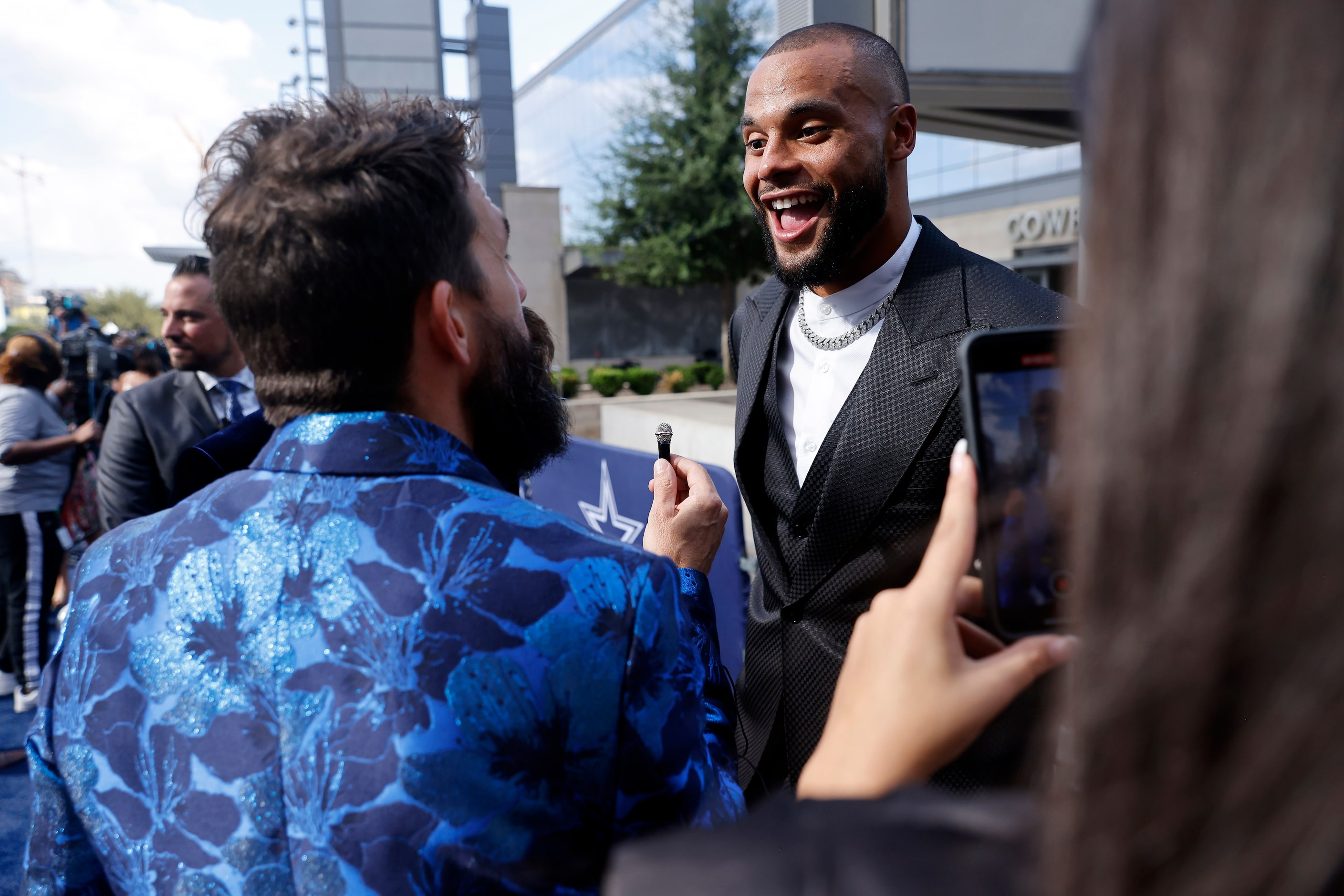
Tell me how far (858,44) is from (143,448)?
3.40 meters

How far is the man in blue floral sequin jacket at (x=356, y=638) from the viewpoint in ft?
3.29

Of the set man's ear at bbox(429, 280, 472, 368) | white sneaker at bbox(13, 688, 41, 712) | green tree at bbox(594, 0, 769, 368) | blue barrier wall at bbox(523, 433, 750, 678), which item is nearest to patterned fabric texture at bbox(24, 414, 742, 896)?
man's ear at bbox(429, 280, 472, 368)

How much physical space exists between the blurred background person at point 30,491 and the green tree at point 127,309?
67274 mm

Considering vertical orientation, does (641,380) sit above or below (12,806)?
above

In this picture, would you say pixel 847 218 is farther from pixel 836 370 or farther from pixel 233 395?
pixel 233 395

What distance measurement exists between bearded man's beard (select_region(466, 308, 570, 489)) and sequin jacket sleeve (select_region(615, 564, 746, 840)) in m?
0.45

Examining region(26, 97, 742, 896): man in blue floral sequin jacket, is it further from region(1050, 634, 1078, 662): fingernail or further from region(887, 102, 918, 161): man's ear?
region(887, 102, 918, 161): man's ear

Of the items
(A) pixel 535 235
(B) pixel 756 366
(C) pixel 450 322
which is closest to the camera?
(C) pixel 450 322

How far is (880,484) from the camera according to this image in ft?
6.72

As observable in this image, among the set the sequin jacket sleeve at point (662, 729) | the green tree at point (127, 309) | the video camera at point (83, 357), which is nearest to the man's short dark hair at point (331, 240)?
the sequin jacket sleeve at point (662, 729)

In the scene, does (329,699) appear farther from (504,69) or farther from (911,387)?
(504,69)

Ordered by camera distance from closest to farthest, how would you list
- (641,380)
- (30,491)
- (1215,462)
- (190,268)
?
(1215,462), (190,268), (30,491), (641,380)

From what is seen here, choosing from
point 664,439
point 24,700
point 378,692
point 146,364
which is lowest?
point 24,700

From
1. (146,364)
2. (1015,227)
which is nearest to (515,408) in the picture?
(146,364)
